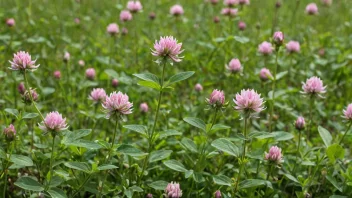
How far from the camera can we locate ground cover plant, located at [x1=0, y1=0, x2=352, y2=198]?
6.54 ft

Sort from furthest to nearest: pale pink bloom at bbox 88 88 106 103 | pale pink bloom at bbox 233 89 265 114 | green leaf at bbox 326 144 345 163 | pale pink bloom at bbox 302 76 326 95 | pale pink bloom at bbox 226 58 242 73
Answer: pale pink bloom at bbox 226 58 242 73 < pale pink bloom at bbox 88 88 106 103 < pale pink bloom at bbox 302 76 326 95 < green leaf at bbox 326 144 345 163 < pale pink bloom at bbox 233 89 265 114

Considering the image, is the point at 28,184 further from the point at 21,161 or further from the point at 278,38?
the point at 278,38

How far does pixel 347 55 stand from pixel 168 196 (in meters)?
2.41

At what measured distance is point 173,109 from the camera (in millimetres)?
2906

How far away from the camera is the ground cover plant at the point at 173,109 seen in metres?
1.99

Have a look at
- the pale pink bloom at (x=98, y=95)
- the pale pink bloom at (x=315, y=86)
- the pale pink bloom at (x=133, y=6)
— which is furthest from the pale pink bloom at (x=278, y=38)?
the pale pink bloom at (x=133, y=6)

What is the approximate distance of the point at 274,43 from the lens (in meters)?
2.47

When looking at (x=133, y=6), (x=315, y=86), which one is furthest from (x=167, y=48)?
(x=133, y=6)

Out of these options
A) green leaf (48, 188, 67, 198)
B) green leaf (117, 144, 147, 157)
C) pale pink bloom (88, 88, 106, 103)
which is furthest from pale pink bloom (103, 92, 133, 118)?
pale pink bloom (88, 88, 106, 103)

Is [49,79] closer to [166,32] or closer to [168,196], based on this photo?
[166,32]

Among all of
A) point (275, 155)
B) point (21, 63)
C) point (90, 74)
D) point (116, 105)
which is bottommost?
point (275, 155)

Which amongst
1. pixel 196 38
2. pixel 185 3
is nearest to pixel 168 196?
pixel 196 38

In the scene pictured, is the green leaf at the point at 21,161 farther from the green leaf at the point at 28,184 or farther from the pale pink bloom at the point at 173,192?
the pale pink bloom at the point at 173,192

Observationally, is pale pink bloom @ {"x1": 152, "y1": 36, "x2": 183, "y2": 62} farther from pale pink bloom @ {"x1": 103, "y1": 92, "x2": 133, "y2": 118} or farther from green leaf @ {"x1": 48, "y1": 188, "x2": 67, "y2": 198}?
green leaf @ {"x1": 48, "y1": 188, "x2": 67, "y2": 198}
